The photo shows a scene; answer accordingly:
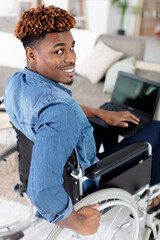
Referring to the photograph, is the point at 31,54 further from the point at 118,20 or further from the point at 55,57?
the point at 118,20

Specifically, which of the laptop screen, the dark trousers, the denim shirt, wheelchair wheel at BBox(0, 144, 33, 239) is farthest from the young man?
the laptop screen

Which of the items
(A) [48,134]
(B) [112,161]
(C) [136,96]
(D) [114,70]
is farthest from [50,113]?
(D) [114,70]

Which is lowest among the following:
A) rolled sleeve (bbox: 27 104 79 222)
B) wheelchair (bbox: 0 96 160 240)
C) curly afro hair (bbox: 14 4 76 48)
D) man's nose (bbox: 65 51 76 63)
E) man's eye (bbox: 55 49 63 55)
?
wheelchair (bbox: 0 96 160 240)

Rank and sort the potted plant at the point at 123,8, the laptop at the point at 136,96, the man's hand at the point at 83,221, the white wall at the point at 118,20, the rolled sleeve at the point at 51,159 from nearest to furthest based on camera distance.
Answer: the rolled sleeve at the point at 51,159 → the man's hand at the point at 83,221 → the laptop at the point at 136,96 → the potted plant at the point at 123,8 → the white wall at the point at 118,20

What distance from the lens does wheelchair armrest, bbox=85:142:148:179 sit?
98 centimetres

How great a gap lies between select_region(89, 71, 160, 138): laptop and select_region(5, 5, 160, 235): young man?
0.68m

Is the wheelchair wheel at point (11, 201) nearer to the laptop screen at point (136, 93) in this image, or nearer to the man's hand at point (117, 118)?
the man's hand at point (117, 118)

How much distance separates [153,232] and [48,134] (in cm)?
101

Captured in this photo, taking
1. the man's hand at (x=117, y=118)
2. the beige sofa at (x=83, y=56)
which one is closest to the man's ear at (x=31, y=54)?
the man's hand at (x=117, y=118)

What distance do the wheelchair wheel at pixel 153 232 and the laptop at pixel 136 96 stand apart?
0.55 metres

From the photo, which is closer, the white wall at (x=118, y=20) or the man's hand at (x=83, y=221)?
the man's hand at (x=83, y=221)

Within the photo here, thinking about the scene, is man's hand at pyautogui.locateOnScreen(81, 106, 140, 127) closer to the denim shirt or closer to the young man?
the young man

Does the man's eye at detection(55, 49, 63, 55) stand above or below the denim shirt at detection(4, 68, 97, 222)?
above

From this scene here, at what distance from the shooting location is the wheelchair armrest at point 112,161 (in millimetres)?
979
